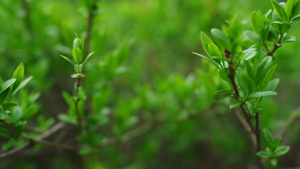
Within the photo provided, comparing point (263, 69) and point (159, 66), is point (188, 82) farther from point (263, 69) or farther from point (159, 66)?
point (159, 66)

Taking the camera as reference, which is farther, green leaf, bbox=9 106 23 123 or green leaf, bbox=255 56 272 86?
green leaf, bbox=9 106 23 123

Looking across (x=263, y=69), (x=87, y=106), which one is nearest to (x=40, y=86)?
(x=87, y=106)

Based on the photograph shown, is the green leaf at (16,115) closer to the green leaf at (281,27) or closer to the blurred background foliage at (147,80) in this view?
the blurred background foliage at (147,80)

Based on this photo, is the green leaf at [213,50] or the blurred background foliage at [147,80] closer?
the green leaf at [213,50]

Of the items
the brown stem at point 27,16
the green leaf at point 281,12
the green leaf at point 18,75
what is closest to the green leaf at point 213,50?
the green leaf at point 281,12

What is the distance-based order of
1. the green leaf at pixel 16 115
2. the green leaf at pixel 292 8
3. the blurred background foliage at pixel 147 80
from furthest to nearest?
the blurred background foliage at pixel 147 80, the green leaf at pixel 16 115, the green leaf at pixel 292 8

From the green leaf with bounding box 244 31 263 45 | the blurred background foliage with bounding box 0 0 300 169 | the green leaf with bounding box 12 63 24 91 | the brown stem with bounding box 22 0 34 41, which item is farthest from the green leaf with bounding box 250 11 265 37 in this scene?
the brown stem with bounding box 22 0 34 41

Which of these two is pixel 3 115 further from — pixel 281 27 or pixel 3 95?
pixel 281 27

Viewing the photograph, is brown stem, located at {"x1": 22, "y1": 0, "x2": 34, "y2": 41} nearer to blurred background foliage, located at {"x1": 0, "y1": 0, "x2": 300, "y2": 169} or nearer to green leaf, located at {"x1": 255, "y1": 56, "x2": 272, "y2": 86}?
blurred background foliage, located at {"x1": 0, "y1": 0, "x2": 300, "y2": 169}
